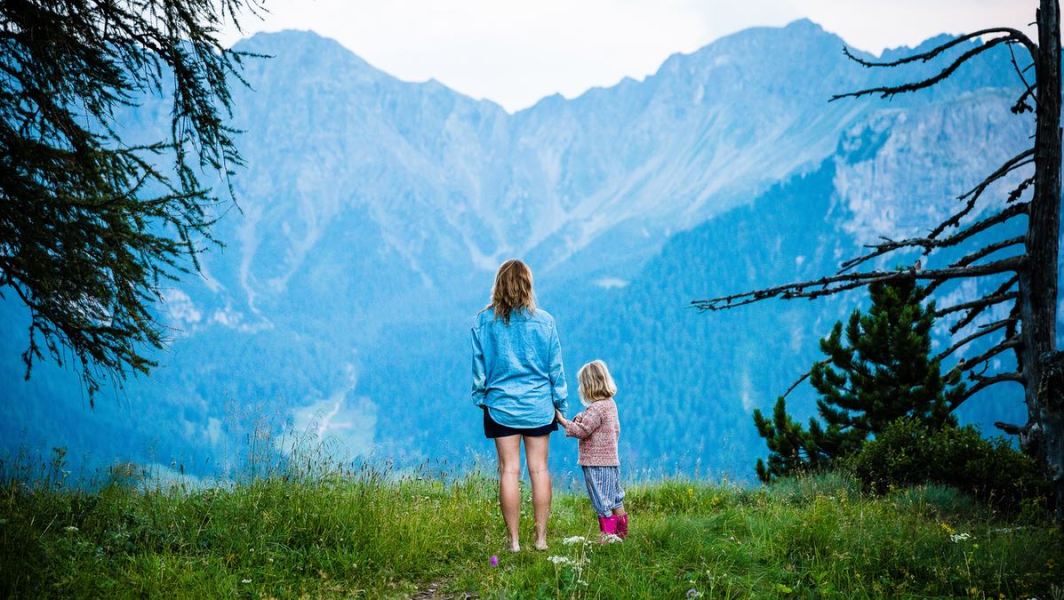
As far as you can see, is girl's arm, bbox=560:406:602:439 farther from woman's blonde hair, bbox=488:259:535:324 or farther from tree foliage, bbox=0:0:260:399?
tree foliage, bbox=0:0:260:399

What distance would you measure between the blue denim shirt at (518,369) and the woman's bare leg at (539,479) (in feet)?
0.52

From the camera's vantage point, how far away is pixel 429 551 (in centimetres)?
542

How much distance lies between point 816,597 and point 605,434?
195cm

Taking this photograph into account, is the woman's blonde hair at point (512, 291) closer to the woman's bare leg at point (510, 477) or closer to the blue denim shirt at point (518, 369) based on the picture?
the blue denim shirt at point (518, 369)

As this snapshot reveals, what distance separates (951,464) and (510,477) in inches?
230

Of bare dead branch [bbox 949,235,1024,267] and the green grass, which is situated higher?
bare dead branch [bbox 949,235,1024,267]

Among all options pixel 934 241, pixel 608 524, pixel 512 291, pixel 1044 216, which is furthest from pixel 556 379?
pixel 1044 216

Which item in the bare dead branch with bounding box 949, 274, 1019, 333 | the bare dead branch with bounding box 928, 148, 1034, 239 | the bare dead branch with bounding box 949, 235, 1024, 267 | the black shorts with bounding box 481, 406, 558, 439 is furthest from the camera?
the bare dead branch with bounding box 949, 274, 1019, 333

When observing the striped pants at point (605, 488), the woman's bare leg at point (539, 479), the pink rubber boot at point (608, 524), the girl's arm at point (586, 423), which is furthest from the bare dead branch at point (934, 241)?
the woman's bare leg at point (539, 479)

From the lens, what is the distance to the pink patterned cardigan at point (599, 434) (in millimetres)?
5723

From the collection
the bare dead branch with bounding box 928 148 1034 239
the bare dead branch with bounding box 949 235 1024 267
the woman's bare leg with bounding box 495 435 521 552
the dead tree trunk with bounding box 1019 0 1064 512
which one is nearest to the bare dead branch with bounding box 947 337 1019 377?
the dead tree trunk with bounding box 1019 0 1064 512

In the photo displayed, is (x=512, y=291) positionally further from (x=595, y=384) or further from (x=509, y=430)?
(x=595, y=384)

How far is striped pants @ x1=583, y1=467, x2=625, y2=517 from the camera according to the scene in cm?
573

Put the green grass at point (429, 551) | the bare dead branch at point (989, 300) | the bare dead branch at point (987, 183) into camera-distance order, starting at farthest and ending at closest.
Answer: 1. the bare dead branch at point (989, 300)
2. the bare dead branch at point (987, 183)
3. the green grass at point (429, 551)
